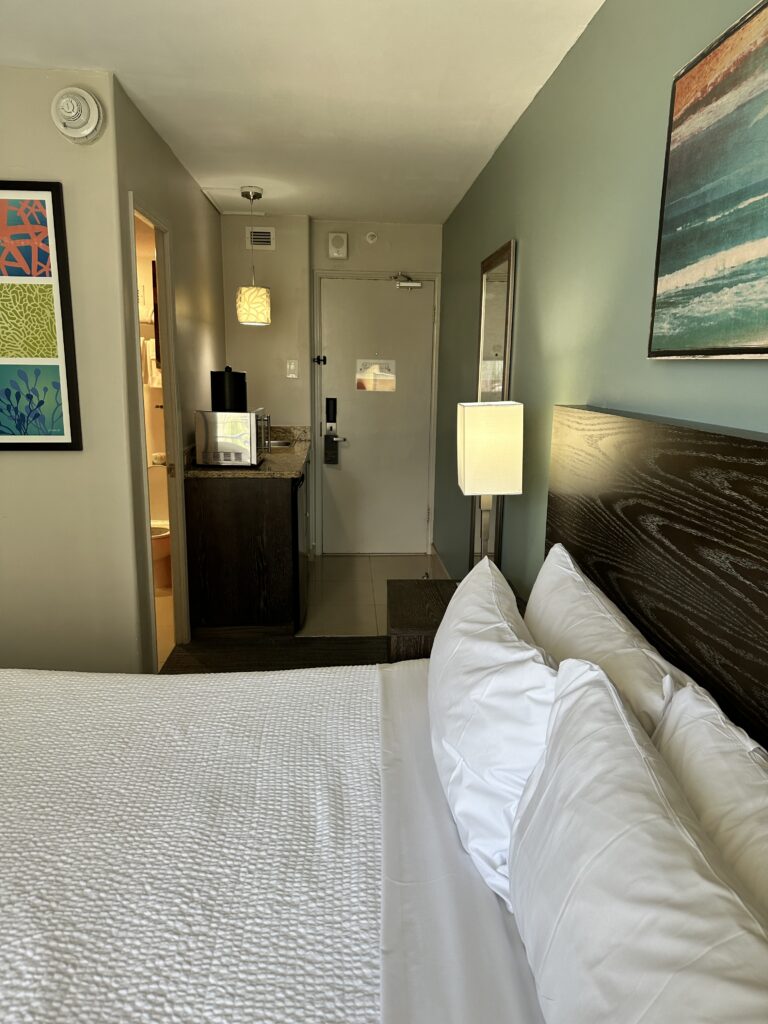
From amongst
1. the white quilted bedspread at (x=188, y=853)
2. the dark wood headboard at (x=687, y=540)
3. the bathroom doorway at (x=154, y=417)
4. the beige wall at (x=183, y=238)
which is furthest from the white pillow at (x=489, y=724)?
the bathroom doorway at (x=154, y=417)

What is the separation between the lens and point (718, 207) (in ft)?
3.95

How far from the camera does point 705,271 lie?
4.09ft

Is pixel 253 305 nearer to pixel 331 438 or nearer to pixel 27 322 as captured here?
pixel 331 438

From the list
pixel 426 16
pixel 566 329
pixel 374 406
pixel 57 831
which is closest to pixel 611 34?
pixel 426 16

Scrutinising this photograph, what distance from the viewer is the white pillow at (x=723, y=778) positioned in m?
0.72

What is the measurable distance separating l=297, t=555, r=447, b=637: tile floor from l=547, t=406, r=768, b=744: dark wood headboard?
218 centimetres

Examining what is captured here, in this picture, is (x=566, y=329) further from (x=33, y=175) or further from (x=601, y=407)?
(x=33, y=175)

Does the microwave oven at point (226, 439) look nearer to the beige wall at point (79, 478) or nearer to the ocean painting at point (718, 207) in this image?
the beige wall at point (79, 478)

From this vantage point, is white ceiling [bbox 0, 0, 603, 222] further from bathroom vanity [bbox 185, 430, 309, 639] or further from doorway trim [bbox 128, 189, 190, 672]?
bathroom vanity [bbox 185, 430, 309, 639]

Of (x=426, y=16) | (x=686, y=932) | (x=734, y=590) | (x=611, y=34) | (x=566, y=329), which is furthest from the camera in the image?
(x=566, y=329)


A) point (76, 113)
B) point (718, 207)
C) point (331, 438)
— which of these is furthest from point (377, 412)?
point (718, 207)

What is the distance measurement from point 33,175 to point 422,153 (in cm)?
167

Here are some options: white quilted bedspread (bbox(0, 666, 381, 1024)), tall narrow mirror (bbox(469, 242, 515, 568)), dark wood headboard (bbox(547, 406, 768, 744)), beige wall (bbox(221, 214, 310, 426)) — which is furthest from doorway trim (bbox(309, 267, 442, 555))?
white quilted bedspread (bbox(0, 666, 381, 1024))

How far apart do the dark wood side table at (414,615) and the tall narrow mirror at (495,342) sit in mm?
501
